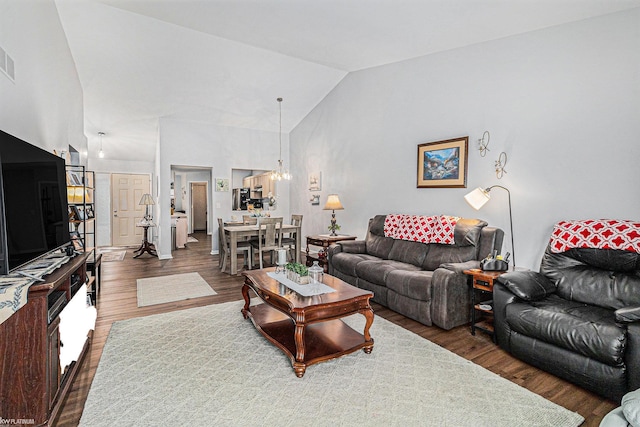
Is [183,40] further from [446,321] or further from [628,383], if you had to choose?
[628,383]

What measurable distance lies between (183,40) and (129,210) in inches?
238

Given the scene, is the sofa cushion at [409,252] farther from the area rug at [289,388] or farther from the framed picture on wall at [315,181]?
the framed picture on wall at [315,181]

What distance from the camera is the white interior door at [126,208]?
8.84 metres

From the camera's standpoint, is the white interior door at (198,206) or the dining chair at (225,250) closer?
the dining chair at (225,250)

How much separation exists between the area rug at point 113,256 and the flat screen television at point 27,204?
4.64 meters

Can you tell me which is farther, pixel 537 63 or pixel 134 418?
pixel 537 63

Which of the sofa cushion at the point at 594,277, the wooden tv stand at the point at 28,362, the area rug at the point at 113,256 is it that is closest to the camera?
the wooden tv stand at the point at 28,362

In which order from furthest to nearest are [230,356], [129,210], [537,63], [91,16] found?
[129,210]
[91,16]
[537,63]
[230,356]

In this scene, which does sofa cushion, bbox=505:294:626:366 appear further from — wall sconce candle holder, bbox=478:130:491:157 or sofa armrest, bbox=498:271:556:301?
wall sconce candle holder, bbox=478:130:491:157

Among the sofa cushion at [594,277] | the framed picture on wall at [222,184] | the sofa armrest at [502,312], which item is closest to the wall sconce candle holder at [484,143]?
the sofa cushion at [594,277]

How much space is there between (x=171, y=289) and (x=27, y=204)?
9.04 ft

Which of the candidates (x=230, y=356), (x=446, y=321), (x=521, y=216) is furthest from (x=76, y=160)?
(x=521, y=216)

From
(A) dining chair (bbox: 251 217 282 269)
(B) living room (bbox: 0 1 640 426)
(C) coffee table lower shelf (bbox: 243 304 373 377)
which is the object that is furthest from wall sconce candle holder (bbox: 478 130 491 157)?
(A) dining chair (bbox: 251 217 282 269)

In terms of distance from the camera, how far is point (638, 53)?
2.81m
